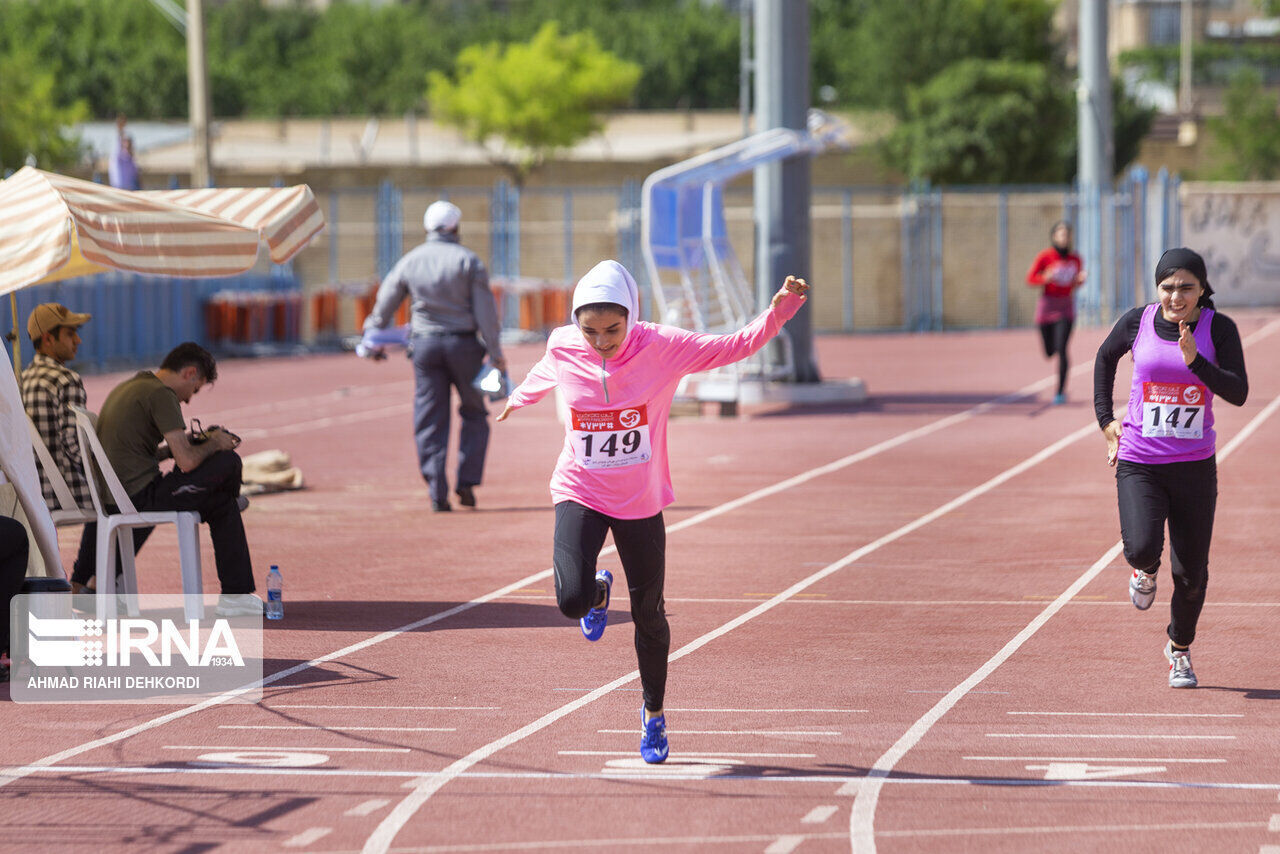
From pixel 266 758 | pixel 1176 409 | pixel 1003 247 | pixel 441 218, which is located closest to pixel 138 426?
pixel 266 758

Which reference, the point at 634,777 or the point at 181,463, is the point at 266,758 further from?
the point at 181,463

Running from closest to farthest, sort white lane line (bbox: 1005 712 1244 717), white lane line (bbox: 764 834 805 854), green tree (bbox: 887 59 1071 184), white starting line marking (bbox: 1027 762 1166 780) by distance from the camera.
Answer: white lane line (bbox: 764 834 805 854)
white starting line marking (bbox: 1027 762 1166 780)
white lane line (bbox: 1005 712 1244 717)
green tree (bbox: 887 59 1071 184)

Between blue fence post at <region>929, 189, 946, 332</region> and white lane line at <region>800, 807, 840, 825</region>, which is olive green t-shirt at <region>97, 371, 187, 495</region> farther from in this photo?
blue fence post at <region>929, 189, 946, 332</region>

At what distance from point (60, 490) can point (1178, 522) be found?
5.00m

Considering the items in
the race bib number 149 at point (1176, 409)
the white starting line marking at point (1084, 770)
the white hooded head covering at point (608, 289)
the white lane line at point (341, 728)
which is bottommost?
the white lane line at point (341, 728)

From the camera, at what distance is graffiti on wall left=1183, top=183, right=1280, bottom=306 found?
39969 mm

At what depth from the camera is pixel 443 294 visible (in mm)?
13188

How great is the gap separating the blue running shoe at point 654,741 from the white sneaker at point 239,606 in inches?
129

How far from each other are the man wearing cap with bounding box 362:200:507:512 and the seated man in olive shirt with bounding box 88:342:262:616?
3.88m

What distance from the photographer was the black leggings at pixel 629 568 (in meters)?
6.54

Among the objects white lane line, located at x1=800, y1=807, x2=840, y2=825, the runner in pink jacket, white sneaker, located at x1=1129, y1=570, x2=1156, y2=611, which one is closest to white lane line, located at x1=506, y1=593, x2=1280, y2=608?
white sneaker, located at x1=1129, y1=570, x2=1156, y2=611

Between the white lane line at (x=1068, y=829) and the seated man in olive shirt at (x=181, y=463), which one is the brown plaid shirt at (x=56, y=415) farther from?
the white lane line at (x=1068, y=829)

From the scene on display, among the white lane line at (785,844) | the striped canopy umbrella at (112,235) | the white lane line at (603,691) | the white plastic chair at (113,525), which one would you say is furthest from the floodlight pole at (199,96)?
the white lane line at (785,844)

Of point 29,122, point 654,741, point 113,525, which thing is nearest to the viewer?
point 654,741
